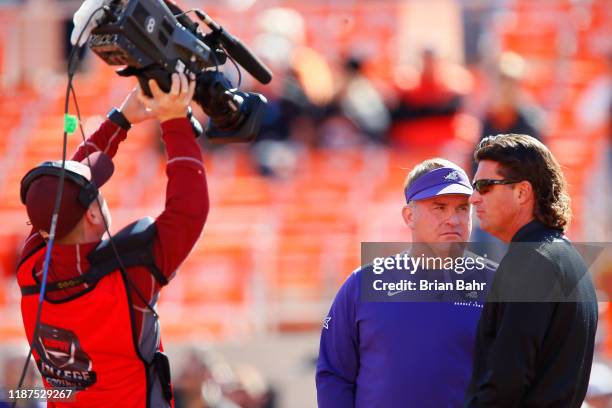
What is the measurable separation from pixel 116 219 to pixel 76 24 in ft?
15.1

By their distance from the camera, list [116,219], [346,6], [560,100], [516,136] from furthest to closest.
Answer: [346,6]
[560,100]
[116,219]
[516,136]

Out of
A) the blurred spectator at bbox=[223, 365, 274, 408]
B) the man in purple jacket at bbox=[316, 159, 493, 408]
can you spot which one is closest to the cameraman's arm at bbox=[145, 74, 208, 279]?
the man in purple jacket at bbox=[316, 159, 493, 408]

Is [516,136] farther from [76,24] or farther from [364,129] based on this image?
[364,129]

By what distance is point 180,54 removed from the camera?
312 cm

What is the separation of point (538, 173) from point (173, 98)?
100cm

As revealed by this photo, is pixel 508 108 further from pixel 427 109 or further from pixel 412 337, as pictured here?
pixel 412 337

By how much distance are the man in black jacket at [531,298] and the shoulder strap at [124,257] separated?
91cm

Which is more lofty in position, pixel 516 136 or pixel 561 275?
pixel 516 136

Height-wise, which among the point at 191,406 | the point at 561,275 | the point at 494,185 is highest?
the point at 494,185

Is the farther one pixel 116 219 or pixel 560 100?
pixel 560 100

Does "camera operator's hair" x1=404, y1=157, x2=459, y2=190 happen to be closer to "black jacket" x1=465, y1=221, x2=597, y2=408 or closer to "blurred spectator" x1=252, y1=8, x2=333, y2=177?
A: "black jacket" x1=465, y1=221, x2=597, y2=408

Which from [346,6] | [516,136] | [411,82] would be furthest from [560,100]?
[516,136]

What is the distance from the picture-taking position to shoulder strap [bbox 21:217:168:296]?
3.13 meters

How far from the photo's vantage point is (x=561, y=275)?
2.88m
